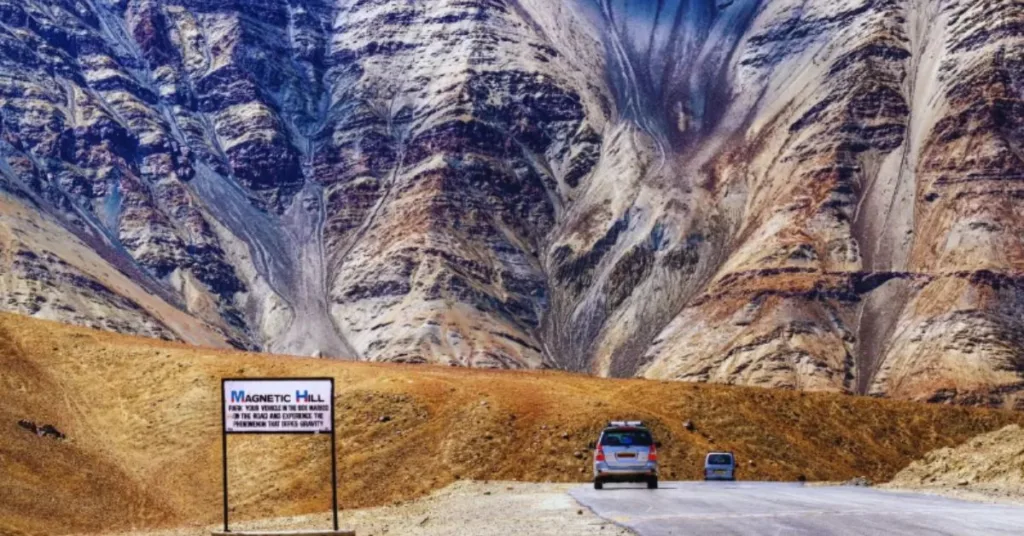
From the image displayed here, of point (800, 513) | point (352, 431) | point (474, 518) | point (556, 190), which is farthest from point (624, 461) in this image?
point (556, 190)

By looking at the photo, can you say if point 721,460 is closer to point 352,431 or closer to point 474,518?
point 352,431

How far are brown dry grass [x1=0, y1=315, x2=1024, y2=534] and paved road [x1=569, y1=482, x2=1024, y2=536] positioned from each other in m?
13.3

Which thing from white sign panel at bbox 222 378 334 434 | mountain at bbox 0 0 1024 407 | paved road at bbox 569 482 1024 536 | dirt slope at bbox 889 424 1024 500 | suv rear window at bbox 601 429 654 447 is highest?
mountain at bbox 0 0 1024 407

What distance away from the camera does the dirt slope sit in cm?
3688

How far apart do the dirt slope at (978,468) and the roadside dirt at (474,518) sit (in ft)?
35.0

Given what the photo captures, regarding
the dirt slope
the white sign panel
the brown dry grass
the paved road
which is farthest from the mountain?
the white sign panel

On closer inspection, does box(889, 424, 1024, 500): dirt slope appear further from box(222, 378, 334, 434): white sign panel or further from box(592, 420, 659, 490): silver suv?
box(222, 378, 334, 434): white sign panel

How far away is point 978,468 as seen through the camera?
39844 millimetres

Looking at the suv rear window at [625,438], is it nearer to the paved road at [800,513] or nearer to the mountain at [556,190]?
the paved road at [800,513]

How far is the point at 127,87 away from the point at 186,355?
13915 cm

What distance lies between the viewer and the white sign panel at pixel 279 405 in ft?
91.0

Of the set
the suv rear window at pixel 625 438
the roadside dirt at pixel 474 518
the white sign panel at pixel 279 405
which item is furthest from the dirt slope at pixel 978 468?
the white sign panel at pixel 279 405

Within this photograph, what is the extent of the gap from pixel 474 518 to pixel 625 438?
30.7 ft

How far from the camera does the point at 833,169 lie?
153 metres
